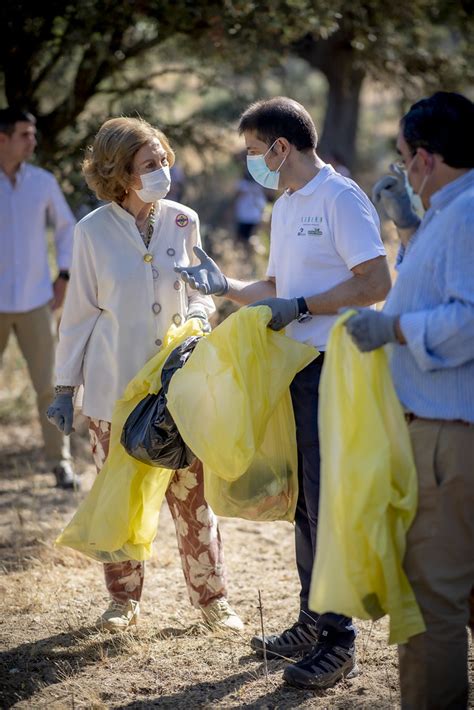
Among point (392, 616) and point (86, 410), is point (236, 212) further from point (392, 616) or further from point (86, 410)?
point (392, 616)

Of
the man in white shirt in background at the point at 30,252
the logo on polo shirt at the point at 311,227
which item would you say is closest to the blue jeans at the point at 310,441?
the logo on polo shirt at the point at 311,227

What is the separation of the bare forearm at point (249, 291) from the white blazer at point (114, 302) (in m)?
0.26

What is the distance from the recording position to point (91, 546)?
355 centimetres

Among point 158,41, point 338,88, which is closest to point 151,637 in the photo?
point 158,41

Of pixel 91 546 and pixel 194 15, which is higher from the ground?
pixel 194 15

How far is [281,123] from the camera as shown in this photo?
128 inches

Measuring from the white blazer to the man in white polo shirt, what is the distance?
311 mm

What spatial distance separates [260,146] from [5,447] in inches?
166

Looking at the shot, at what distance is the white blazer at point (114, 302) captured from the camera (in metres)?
3.63

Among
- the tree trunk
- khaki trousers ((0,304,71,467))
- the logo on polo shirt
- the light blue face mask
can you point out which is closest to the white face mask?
the logo on polo shirt

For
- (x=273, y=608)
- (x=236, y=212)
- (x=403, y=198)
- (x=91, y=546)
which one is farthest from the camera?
(x=236, y=212)

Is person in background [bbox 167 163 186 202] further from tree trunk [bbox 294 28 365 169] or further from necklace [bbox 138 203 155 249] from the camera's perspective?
necklace [bbox 138 203 155 249]

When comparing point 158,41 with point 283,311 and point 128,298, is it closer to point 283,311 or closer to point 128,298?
point 128,298

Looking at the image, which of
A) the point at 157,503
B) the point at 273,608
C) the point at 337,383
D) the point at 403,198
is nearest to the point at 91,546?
the point at 157,503
